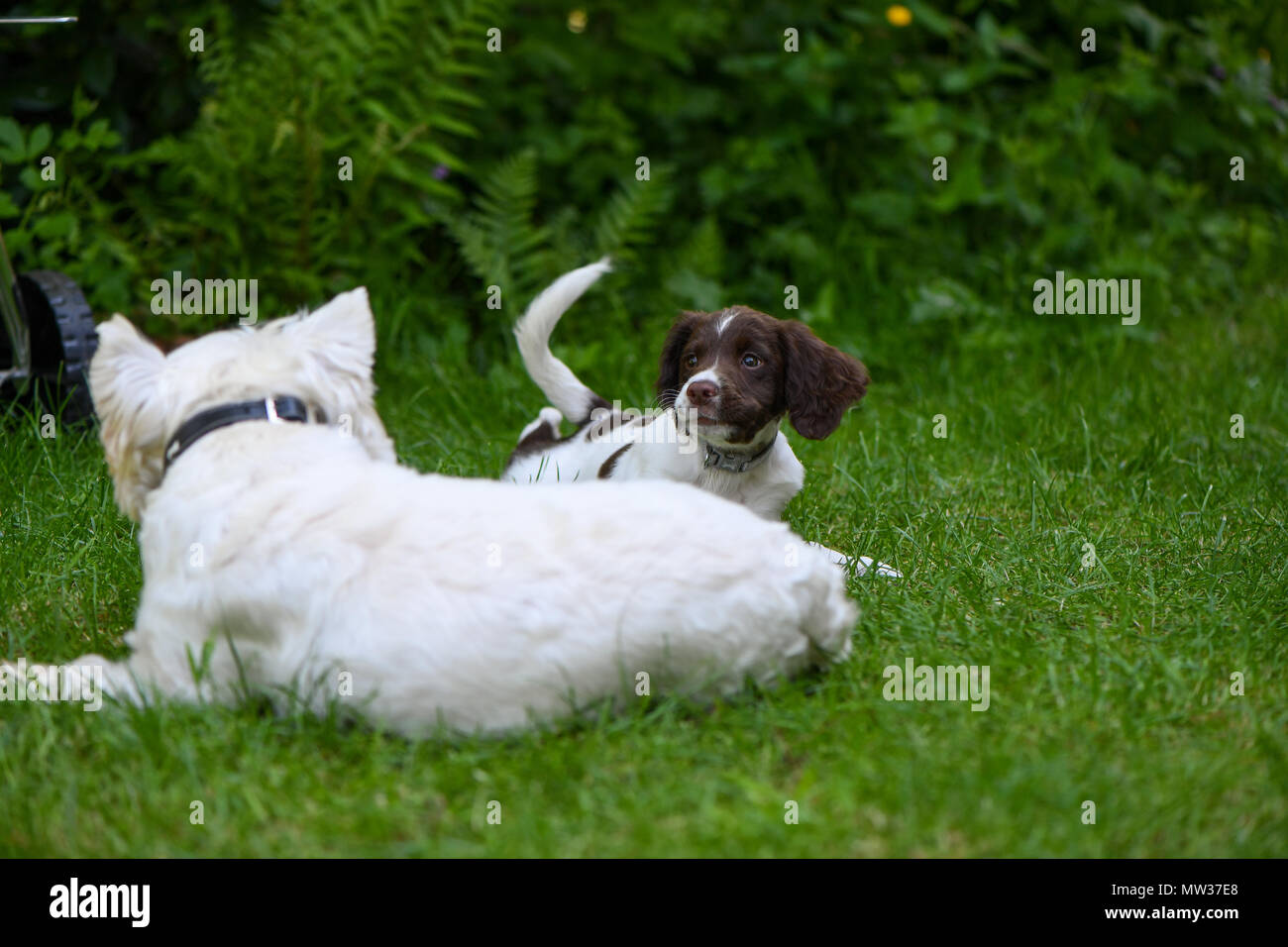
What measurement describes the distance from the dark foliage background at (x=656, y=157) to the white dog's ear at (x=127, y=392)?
8.89 ft

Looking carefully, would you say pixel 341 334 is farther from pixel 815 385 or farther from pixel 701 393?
pixel 815 385

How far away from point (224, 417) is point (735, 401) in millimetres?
1498

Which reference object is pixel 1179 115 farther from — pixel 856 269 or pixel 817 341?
pixel 817 341

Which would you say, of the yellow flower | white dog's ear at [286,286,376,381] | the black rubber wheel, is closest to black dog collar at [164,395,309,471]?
white dog's ear at [286,286,376,381]

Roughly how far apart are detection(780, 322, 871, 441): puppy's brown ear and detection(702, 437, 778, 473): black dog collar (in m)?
0.15

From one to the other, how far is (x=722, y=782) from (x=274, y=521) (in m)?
0.97

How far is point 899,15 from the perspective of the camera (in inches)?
255

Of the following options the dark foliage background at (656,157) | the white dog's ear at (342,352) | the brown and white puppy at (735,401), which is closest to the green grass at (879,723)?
the brown and white puppy at (735,401)

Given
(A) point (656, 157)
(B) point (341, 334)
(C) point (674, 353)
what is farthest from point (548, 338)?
(A) point (656, 157)

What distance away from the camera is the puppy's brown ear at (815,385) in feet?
12.1

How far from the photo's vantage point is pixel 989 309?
5816mm

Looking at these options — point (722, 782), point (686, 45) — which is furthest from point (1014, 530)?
point (686, 45)
